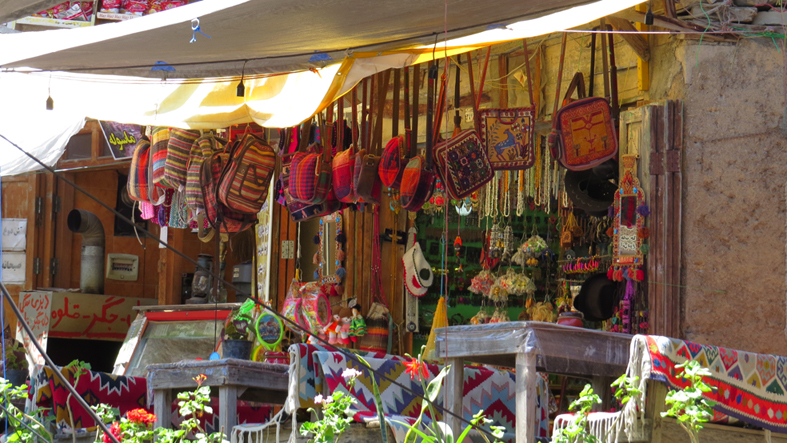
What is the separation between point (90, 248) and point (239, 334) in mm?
2524

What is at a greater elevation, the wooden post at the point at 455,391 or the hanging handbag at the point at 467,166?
the hanging handbag at the point at 467,166

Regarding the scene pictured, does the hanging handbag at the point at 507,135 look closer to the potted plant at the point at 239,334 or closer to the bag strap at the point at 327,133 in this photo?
the bag strap at the point at 327,133

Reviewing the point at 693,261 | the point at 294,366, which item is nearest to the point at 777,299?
the point at 693,261

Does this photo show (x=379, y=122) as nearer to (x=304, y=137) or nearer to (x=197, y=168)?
(x=304, y=137)

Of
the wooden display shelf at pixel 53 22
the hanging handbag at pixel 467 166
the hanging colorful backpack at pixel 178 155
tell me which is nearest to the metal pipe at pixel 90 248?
the wooden display shelf at pixel 53 22

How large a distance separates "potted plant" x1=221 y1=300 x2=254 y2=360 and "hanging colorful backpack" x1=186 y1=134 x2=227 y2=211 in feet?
3.24

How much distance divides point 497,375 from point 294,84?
1851mm

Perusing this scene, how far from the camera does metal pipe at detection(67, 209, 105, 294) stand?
27.4 feet

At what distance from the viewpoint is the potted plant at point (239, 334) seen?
20.6ft

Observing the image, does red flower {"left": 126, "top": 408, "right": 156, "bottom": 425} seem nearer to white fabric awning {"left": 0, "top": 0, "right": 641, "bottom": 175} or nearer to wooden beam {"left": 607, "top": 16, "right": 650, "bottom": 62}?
white fabric awning {"left": 0, "top": 0, "right": 641, "bottom": 175}

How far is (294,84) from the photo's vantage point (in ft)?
15.9

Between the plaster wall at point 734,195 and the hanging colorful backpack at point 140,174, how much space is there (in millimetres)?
3500

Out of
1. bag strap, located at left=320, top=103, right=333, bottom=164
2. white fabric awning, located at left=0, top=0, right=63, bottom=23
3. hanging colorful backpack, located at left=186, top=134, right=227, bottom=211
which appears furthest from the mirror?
white fabric awning, located at left=0, top=0, right=63, bottom=23

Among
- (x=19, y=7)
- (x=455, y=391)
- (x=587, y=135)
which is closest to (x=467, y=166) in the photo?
(x=587, y=135)
